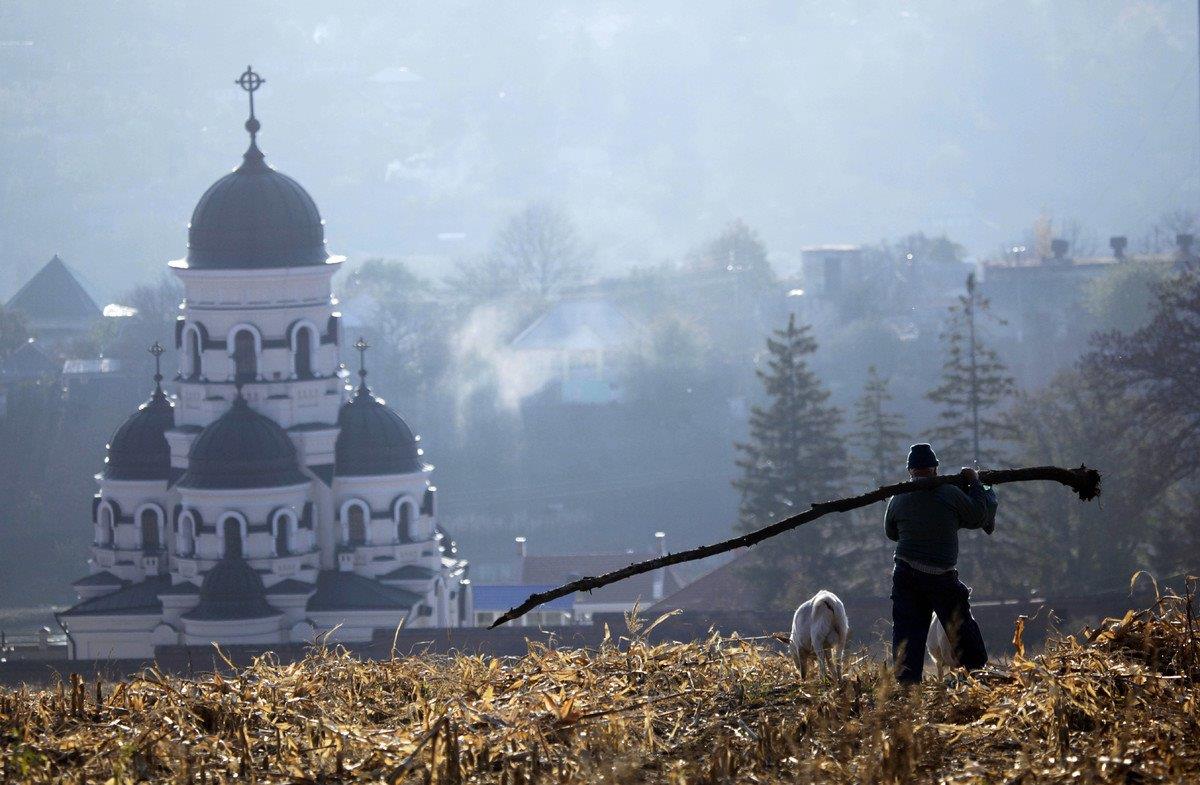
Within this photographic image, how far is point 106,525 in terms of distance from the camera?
127 ft

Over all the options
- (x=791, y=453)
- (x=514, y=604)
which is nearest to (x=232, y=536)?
(x=514, y=604)

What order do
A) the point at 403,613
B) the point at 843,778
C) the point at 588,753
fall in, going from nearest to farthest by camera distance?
the point at 843,778
the point at 588,753
the point at 403,613

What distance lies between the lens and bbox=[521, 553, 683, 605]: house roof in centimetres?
4615

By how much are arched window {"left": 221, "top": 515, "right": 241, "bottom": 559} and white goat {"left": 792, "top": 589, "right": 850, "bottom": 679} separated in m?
28.7

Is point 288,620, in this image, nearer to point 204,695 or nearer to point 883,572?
point 883,572

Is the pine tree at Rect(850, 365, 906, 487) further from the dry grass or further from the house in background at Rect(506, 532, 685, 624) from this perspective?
the dry grass

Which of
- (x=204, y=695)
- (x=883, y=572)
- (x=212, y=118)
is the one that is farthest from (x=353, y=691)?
(x=212, y=118)

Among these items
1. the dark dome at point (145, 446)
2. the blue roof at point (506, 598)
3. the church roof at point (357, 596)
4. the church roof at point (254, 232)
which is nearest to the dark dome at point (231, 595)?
the church roof at point (357, 596)

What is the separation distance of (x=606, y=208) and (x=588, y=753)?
129m

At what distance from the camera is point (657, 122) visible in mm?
149375

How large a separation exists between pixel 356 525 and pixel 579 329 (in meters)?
54.4

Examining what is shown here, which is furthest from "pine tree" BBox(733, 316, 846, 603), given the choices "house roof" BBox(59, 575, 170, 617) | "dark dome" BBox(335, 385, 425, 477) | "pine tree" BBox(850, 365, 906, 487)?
"house roof" BBox(59, 575, 170, 617)

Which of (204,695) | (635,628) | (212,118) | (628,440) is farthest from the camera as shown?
(212,118)

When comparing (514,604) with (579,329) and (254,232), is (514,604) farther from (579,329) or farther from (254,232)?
(579,329)
